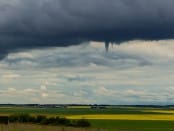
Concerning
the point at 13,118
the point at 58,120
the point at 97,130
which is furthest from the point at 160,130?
the point at 97,130

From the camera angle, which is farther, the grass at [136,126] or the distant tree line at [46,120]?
the grass at [136,126]

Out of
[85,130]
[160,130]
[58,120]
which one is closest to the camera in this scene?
[85,130]

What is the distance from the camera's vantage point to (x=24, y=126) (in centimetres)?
2725

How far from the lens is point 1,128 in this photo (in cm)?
2648

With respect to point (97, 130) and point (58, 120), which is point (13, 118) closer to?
point (58, 120)

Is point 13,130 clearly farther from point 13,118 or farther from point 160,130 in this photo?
point 160,130

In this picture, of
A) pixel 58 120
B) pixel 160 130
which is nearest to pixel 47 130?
pixel 58 120

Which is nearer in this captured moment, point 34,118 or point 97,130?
point 97,130

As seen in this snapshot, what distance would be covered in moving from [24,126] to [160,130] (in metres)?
36.8

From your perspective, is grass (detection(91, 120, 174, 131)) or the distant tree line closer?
the distant tree line

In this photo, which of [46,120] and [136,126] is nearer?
[46,120]

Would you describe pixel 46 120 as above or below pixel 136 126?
above

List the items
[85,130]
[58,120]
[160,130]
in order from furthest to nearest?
[160,130]
[58,120]
[85,130]

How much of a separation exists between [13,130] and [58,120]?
27.3 meters
